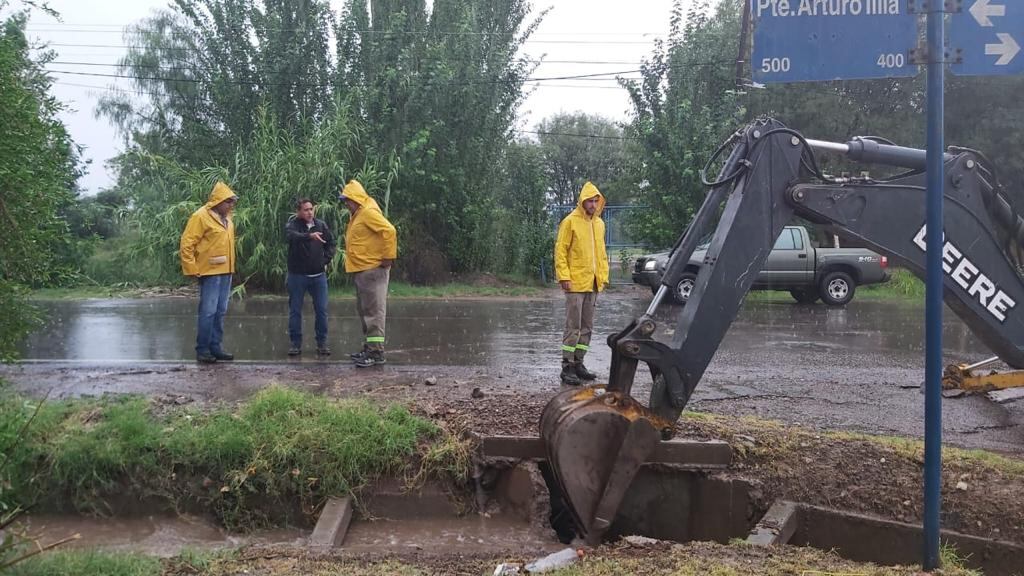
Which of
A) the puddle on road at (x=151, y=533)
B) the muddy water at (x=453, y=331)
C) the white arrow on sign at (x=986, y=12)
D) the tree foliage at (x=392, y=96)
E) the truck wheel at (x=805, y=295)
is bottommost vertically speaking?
the puddle on road at (x=151, y=533)

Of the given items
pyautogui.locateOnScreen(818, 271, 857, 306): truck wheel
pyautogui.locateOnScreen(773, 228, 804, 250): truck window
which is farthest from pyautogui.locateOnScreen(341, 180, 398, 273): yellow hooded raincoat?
pyautogui.locateOnScreen(818, 271, 857, 306): truck wheel

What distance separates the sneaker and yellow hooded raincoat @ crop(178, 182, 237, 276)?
5.89 feet

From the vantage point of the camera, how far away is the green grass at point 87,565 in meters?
3.91

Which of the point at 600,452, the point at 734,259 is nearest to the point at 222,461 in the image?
the point at 600,452

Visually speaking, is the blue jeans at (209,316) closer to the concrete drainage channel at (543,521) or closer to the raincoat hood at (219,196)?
the raincoat hood at (219,196)

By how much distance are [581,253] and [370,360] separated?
8.28ft

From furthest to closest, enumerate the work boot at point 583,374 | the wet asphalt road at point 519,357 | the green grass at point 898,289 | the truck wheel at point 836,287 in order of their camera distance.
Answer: the green grass at point 898,289
the truck wheel at point 836,287
the work boot at point 583,374
the wet asphalt road at point 519,357

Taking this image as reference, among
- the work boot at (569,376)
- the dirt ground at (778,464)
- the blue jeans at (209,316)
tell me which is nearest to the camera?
the dirt ground at (778,464)

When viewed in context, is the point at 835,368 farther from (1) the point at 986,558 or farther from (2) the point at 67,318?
(2) the point at 67,318

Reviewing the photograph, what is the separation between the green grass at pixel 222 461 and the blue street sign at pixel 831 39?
11.0 feet

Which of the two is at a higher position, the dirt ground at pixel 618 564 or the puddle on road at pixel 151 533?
the dirt ground at pixel 618 564

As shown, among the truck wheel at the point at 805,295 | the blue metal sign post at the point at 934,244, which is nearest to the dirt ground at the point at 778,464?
the blue metal sign post at the point at 934,244

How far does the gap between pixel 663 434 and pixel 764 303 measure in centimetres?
1496

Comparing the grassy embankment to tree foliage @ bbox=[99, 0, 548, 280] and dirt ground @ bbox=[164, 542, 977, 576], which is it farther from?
tree foliage @ bbox=[99, 0, 548, 280]
